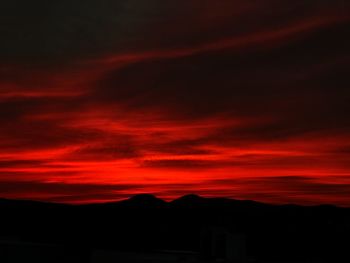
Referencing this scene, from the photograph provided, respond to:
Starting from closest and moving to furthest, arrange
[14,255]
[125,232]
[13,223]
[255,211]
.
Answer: [14,255] → [13,223] → [125,232] → [255,211]

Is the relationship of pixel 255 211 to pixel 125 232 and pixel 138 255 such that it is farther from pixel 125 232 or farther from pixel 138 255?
pixel 138 255

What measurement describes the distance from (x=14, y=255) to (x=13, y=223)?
72121 millimetres

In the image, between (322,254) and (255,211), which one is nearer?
(322,254)

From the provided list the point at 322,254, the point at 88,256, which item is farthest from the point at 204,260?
the point at 322,254

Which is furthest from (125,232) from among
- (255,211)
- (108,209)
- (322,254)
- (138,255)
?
(138,255)

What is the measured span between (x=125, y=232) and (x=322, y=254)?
4118 cm

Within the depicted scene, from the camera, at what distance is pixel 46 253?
4025 centimetres

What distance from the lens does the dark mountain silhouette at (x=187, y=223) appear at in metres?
105

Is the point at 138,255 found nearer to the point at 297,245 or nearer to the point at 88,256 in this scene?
the point at 88,256

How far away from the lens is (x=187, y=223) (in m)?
139

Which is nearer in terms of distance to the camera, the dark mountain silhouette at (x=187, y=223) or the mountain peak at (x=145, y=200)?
the dark mountain silhouette at (x=187, y=223)

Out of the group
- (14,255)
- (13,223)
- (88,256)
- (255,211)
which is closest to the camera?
(14,255)

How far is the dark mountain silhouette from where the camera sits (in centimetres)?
10494

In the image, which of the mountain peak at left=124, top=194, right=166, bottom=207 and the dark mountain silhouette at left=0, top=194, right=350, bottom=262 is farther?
the mountain peak at left=124, top=194, right=166, bottom=207
